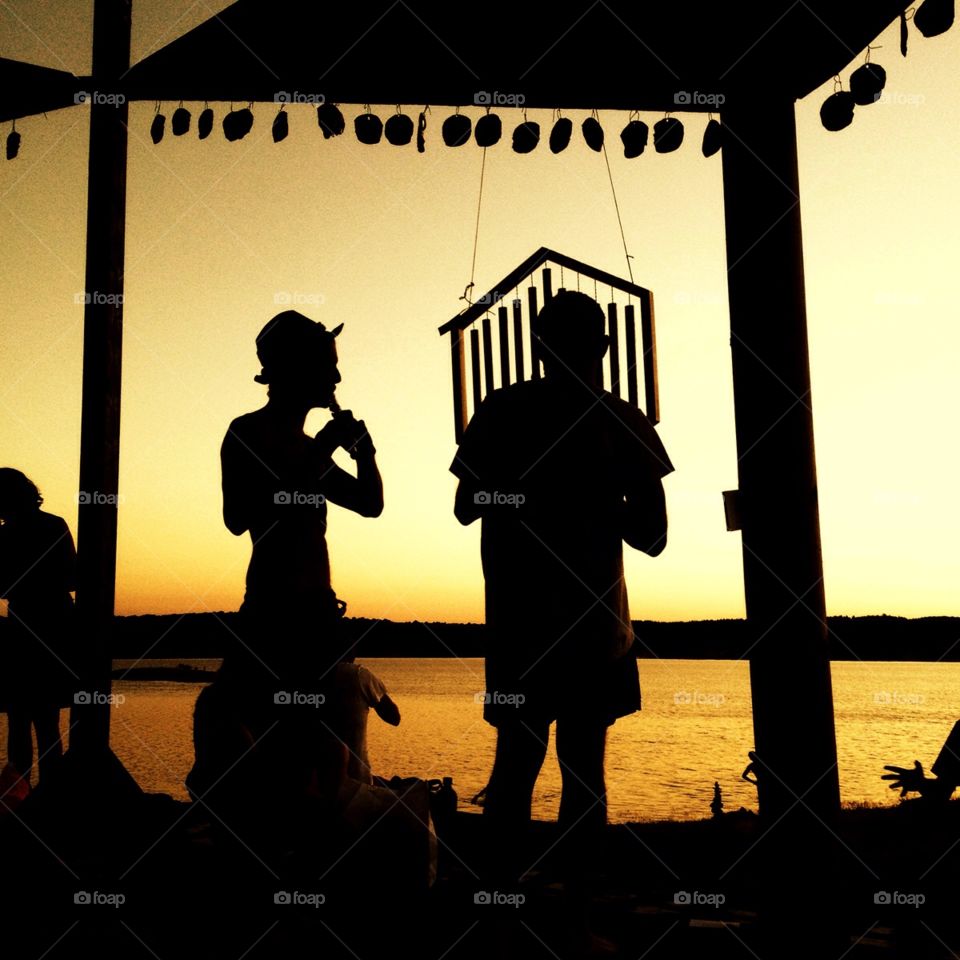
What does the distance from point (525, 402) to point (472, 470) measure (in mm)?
266

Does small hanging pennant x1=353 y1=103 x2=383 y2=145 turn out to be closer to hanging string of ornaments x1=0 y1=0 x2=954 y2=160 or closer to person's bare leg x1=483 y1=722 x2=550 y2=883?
hanging string of ornaments x1=0 y1=0 x2=954 y2=160

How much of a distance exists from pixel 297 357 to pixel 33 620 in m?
2.66

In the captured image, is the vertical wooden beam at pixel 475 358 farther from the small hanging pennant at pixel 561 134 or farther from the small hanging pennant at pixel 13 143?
the small hanging pennant at pixel 13 143

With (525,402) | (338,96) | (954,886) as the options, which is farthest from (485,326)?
(954,886)

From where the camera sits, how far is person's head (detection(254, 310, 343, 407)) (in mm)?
2787

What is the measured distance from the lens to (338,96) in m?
3.88

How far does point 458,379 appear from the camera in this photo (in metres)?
4.85

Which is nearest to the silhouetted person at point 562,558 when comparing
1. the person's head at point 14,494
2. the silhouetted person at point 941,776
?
the silhouetted person at point 941,776

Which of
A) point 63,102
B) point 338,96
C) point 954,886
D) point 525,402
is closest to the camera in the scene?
point 525,402

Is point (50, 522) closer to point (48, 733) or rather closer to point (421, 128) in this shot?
point (48, 733)

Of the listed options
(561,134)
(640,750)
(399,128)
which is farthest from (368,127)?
(640,750)

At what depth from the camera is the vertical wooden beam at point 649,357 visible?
4451 millimetres

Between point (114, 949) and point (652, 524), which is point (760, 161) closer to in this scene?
point (652, 524)

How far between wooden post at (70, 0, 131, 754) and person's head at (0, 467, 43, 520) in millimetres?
578
